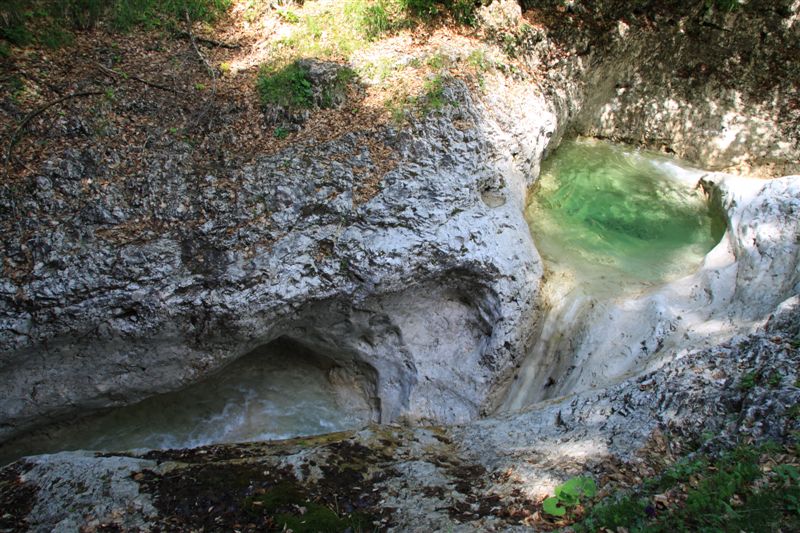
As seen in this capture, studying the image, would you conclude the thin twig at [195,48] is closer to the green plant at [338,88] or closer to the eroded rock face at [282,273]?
the green plant at [338,88]

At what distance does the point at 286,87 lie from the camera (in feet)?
29.4

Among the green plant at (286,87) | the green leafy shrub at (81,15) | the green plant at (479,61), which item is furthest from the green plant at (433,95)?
the green leafy shrub at (81,15)

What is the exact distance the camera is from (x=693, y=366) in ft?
19.7

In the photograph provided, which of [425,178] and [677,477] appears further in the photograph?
[425,178]

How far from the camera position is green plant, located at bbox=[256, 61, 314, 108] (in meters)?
8.84

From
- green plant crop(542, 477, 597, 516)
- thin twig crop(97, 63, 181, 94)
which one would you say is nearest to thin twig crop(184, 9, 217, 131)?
thin twig crop(97, 63, 181, 94)

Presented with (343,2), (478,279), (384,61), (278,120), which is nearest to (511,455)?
(478,279)

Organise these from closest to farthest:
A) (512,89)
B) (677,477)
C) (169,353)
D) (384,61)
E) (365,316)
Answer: (677,477) → (169,353) → (365,316) → (384,61) → (512,89)

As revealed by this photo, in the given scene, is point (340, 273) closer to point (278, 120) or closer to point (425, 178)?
point (425, 178)

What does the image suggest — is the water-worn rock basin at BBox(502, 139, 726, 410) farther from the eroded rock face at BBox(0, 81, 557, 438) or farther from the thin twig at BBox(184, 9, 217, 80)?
the thin twig at BBox(184, 9, 217, 80)

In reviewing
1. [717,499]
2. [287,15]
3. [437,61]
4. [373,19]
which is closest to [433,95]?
[437,61]

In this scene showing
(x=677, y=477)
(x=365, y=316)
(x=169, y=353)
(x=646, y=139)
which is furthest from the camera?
(x=646, y=139)

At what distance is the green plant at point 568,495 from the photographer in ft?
15.0

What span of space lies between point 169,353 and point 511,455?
4.60 m
